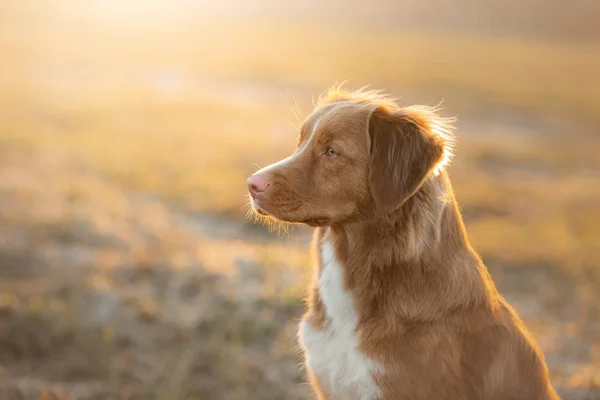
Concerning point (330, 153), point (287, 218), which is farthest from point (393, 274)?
point (330, 153)

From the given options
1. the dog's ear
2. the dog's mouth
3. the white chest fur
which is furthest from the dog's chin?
the dog's ear

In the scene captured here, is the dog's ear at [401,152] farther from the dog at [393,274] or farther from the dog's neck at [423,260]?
the dog's neck at [423,260]

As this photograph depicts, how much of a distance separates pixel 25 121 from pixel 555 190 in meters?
14.5

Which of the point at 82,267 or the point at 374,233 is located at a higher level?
the point at 374,233

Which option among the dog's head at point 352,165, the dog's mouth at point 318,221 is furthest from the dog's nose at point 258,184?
the dog's mouth at point 318,221

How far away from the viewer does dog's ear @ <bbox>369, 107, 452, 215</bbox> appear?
157 inches

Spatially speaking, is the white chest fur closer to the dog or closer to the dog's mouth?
the dog

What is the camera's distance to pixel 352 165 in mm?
4277

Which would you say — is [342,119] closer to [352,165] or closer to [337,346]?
[352,165]

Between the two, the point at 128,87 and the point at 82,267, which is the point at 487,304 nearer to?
the point at 82,267

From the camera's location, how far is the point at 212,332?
7672 millimetres

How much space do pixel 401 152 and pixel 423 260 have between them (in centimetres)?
62

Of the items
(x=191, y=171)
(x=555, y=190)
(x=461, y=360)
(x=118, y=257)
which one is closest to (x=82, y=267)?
(x=118, y=257)

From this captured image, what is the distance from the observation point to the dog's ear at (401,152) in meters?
3.99
